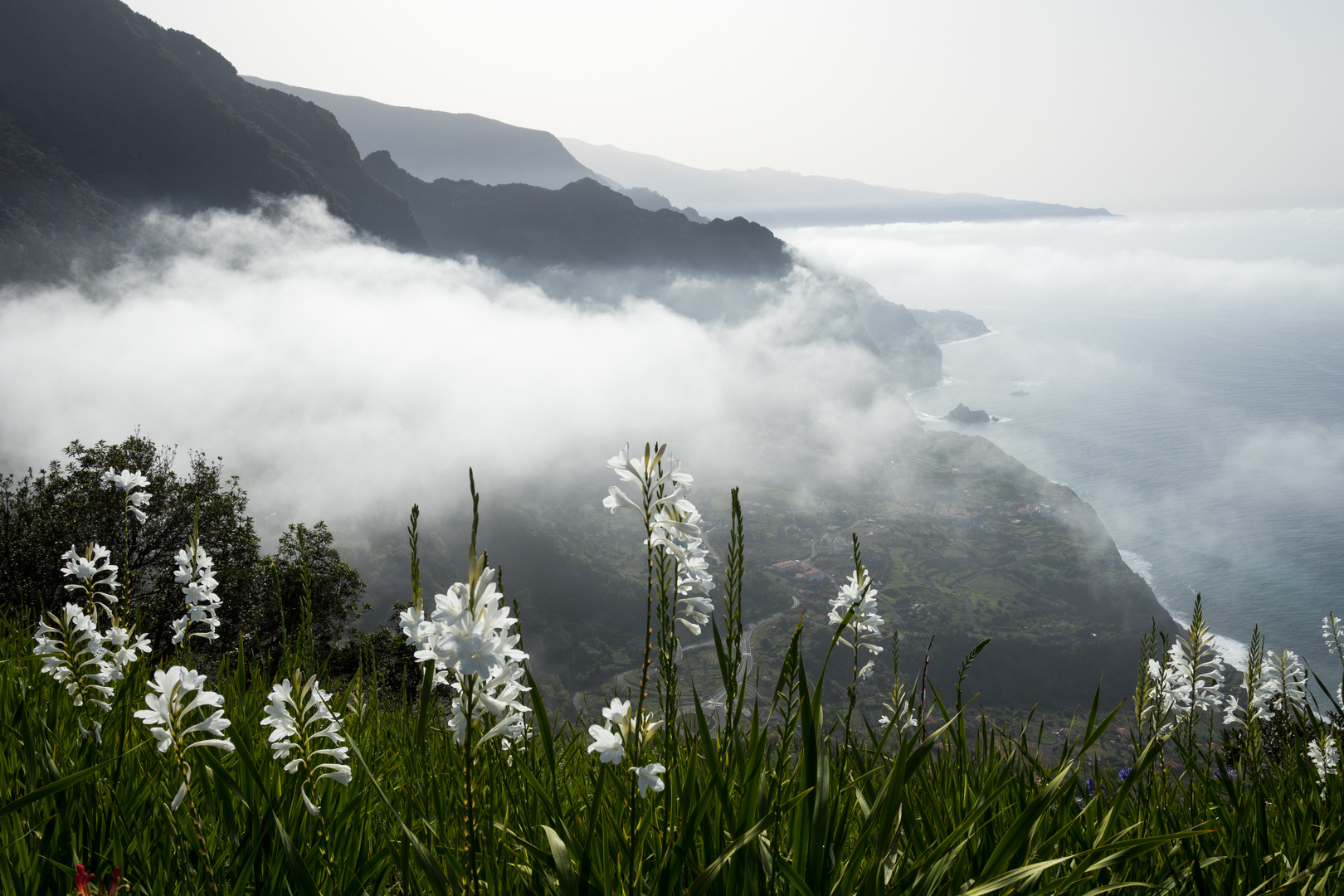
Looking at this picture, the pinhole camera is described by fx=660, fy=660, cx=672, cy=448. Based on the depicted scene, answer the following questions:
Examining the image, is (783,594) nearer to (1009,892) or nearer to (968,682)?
(968,682)

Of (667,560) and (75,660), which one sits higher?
(667,560)

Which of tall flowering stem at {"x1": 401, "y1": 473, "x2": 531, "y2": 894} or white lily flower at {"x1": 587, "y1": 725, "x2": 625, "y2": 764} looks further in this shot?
white lily flower at {"x1": 587, "y1": 725, "x2": 625, "y2": 764}

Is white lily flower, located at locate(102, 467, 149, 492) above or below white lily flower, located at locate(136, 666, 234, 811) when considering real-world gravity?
below

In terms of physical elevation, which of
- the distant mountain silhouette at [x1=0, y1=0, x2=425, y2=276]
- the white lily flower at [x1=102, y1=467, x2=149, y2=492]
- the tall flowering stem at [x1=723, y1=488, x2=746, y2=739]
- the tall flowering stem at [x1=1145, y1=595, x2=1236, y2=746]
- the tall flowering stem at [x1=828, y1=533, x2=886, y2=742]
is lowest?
the tall flowering stem at [x1=1145, y1=595, x2=1236, y2=746]

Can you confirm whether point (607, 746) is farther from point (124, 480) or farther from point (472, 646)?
point (124, 480)

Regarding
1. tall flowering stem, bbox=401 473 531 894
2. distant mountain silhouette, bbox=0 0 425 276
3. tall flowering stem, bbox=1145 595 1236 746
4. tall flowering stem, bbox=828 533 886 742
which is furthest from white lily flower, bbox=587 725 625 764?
distant mountain silhouette, bbox=0 0 425 276

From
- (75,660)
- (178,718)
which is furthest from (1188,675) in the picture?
(75,660)

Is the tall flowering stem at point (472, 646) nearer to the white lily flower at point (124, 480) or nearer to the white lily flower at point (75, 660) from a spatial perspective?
the white lily flower at point (75, 660)

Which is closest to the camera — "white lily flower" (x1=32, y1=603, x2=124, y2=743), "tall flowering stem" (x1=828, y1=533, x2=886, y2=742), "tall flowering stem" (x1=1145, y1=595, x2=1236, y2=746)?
"white lily flower" (x1=32, y1=603, x2=124, y2=743)

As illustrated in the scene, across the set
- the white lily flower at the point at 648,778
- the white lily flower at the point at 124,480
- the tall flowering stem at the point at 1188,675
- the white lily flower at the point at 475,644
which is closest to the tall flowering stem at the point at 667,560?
the white lily flower at the point at 648,778

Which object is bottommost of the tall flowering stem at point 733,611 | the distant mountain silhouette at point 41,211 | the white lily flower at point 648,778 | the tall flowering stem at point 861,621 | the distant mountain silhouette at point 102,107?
the tall flowering stem at point 861,621

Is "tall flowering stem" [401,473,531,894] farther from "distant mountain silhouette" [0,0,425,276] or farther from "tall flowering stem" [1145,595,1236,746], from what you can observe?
"distant mountain silhouette" [0,0,425,276]

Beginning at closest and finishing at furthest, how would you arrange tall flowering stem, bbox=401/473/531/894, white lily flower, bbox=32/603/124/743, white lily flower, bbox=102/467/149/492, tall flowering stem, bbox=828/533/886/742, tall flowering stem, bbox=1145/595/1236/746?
tall flowering stem, bbox=401/473/531/894 < white lily flower, bbox=32/603/124/743 < tall flowering stem, bbox=828/533/886/742 < tall flowering stem, bbox=1145/595/1236/746 < white lily flower, bbox=102/467/149/492

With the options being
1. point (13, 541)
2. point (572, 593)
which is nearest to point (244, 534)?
point (13, 541)
